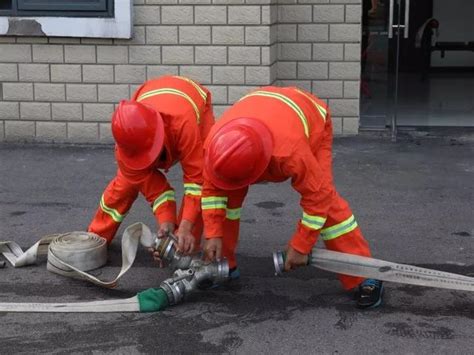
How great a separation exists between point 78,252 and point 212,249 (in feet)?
3.44

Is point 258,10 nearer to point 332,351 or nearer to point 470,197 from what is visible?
point 470,197

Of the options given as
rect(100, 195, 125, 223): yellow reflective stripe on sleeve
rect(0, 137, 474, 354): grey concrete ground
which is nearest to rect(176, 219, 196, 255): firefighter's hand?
rect(0, 137, 474, 354): grey concrete ground

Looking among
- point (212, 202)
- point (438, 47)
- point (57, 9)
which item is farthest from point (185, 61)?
point (438, 47)

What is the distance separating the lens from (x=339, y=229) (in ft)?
14.8

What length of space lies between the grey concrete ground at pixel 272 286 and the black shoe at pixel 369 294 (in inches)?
2.3

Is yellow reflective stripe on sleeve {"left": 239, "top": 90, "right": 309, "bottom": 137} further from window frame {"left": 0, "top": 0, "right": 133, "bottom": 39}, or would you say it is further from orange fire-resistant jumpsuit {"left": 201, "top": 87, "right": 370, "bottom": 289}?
window frame {"left": 0, "top": 0, "right": 133, "bottom": 39}

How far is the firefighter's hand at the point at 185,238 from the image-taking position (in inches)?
179

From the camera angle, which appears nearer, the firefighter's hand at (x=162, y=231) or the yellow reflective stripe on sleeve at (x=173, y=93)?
the firefighter's hand at (x=162, y=231)

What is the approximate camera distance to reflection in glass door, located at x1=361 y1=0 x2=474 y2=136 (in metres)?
9.31

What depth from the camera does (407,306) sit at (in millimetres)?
4613

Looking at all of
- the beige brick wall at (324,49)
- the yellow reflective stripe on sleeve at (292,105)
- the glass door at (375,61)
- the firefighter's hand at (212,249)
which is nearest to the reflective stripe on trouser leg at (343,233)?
the yellow reflective stripe on sleeve at (292,105)

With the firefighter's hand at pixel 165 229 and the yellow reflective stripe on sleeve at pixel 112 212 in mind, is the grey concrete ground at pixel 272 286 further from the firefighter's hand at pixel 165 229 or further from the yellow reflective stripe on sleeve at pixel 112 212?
the firefighter's hand at pixel 165 229

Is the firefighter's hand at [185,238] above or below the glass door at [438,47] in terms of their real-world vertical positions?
below

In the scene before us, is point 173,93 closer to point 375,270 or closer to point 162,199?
point 162,199
